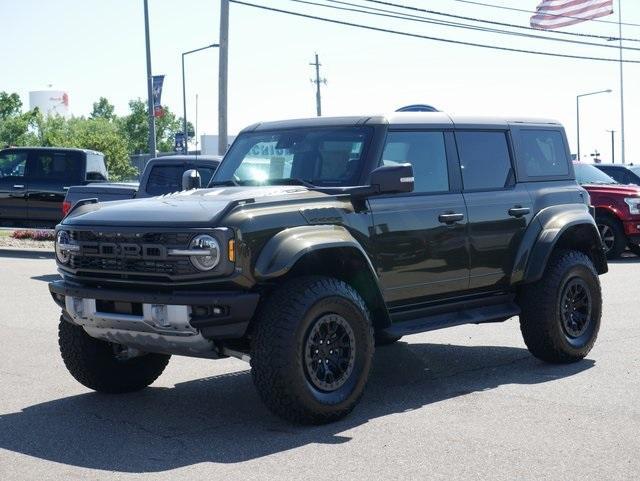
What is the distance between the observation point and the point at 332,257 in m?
6.61

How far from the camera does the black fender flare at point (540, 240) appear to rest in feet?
25.9

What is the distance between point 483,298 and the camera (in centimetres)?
778

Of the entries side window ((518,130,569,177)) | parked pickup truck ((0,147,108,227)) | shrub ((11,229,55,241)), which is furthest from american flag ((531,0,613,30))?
side window ((518,130,569,177))

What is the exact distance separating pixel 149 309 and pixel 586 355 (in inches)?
156

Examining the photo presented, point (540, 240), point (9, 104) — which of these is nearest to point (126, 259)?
point (540, 240)

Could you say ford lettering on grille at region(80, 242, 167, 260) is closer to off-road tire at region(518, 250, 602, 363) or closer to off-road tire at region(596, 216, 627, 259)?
off-road tire at region(518, 250, 602, 363)

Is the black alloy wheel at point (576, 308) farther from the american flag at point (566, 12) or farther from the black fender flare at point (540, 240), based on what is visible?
the american flag at point (566, 12)

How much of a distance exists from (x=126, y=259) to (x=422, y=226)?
2.07 metres

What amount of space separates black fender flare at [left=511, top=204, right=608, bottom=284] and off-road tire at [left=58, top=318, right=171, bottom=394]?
9.16 ft

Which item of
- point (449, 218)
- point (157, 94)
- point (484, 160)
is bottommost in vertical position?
point (449, 218)

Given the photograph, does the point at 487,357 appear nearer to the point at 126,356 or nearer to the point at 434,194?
the point at 434,194

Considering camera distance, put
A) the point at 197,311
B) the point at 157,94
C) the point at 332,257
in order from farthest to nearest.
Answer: the point at 157,94, the point at 332,257, the point at 197,311

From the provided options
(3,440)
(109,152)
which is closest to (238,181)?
(3,440)

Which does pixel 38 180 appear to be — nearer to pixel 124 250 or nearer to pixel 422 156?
pixel 422 156
